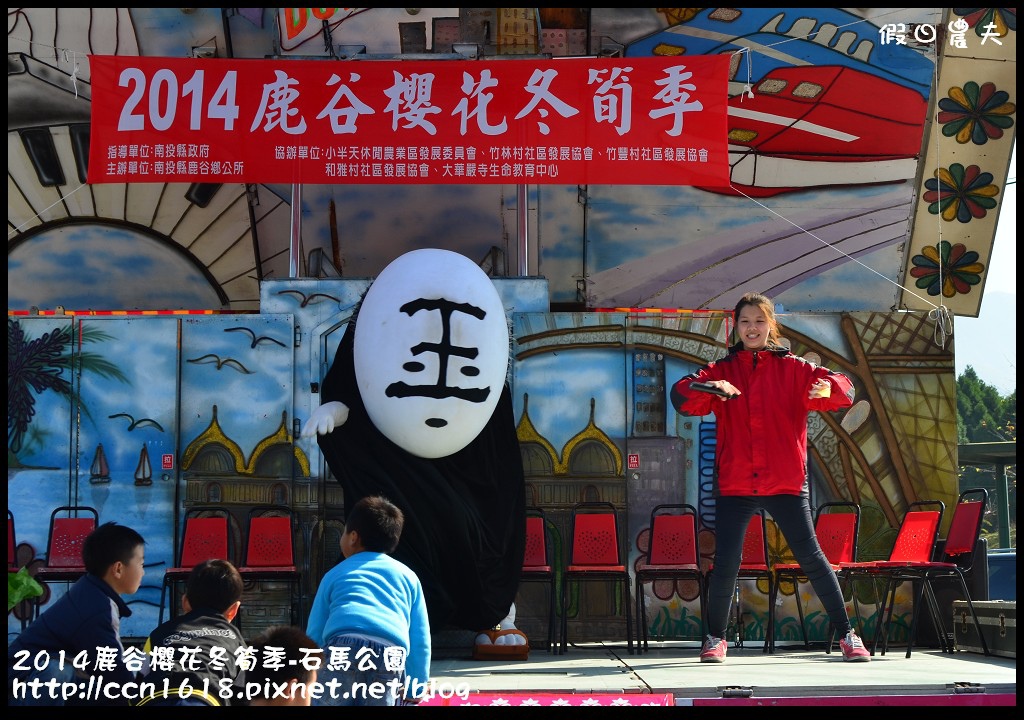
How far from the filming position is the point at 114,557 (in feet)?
13.4

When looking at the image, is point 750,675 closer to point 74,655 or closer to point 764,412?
point 764,412

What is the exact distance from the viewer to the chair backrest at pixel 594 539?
24.7ft

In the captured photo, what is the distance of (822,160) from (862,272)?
100 cm

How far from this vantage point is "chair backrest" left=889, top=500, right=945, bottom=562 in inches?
283

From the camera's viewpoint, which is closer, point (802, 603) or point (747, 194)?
point (802, 603)

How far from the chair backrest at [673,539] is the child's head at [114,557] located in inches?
157

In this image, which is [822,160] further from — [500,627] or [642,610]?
[500,627]

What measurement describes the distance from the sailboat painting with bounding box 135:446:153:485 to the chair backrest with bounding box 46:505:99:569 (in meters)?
0.35

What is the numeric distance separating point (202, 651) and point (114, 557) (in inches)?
21.9

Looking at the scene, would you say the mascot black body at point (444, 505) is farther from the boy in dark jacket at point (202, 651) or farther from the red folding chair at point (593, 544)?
the boy in dark jacket at point (202, 651)

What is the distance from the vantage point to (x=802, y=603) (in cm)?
789

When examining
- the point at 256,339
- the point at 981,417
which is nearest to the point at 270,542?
the point at 256,339

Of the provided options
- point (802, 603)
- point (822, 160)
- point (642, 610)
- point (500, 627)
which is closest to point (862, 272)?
point (822, 160)

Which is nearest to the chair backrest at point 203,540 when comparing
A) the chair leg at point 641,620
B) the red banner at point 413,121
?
the red banner at point 413,121
